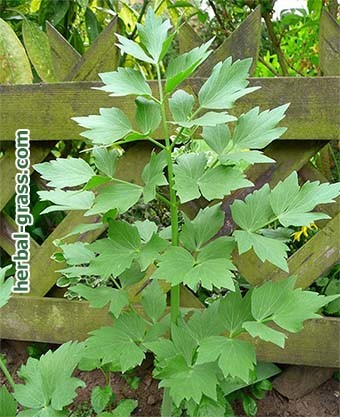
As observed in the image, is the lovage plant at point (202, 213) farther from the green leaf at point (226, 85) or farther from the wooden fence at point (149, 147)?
the wooden fence at point (149, 147)

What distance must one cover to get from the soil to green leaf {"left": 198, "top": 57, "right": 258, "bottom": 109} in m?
0.92

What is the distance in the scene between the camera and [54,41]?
1.28 meters

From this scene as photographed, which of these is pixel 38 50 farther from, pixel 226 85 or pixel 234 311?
pixel 234 311

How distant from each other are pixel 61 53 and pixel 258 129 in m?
0.76

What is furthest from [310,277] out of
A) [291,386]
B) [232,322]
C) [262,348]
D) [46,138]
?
[46,138]

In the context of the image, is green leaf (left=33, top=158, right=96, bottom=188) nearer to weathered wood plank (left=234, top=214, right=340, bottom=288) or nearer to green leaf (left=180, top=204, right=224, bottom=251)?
green leaf (left=180, top=204, right=224, bottom=251)

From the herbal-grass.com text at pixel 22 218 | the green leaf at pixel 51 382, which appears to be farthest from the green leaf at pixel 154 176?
the herbal-grass.com text at pixel 22 218

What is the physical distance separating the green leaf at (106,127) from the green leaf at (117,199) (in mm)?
67

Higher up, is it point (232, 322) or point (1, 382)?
point (232, 322)

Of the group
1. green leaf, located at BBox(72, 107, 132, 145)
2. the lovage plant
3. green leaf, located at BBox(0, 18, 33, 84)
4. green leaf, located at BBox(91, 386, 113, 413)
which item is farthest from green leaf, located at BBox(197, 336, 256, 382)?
green leaf, located at BBox(0, 18, 33, 84)

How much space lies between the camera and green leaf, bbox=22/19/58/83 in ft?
4.89

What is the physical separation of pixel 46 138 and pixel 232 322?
0.76 meters

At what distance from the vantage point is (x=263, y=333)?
2.14 ft

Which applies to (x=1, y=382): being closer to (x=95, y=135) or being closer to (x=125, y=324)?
(x=125, y=324)
